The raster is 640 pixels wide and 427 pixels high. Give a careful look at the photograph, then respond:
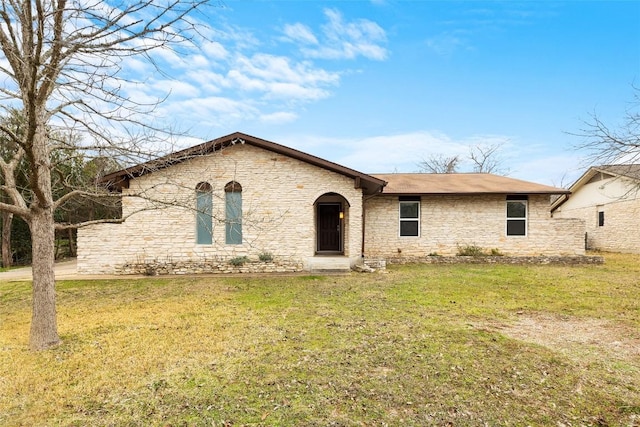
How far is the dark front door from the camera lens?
51.8ft

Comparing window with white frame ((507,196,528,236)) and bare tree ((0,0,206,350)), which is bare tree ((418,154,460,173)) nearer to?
window with white frame ((507,196,528,236))

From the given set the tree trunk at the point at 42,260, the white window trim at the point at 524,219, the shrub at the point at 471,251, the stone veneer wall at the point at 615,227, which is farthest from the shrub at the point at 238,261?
the stone veneer wall at the point at 615,227

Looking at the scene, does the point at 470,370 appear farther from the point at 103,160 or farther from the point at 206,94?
the point at 206,94

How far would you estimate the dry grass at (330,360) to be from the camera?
10.4 ft

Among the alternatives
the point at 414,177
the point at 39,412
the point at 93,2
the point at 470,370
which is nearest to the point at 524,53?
the point at 414,177

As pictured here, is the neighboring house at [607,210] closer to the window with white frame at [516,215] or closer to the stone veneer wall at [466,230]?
the stone veneer wall at [466,230]

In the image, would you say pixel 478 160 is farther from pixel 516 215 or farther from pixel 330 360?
pixel 330 360

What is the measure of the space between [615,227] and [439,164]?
19508 millimetres

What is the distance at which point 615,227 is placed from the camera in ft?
61.3

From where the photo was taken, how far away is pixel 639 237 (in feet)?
56.6

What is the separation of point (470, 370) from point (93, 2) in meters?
6.20

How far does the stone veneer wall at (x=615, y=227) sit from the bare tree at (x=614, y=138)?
12510mm

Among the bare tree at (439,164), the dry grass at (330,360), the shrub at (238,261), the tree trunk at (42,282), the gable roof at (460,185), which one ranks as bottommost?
the dry grass at (330,360)

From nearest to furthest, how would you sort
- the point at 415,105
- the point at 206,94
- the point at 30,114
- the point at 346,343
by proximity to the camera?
1. the point at 30,114
2. the point at 346,343
3. the point at 206,94
4. the point at 415,105
